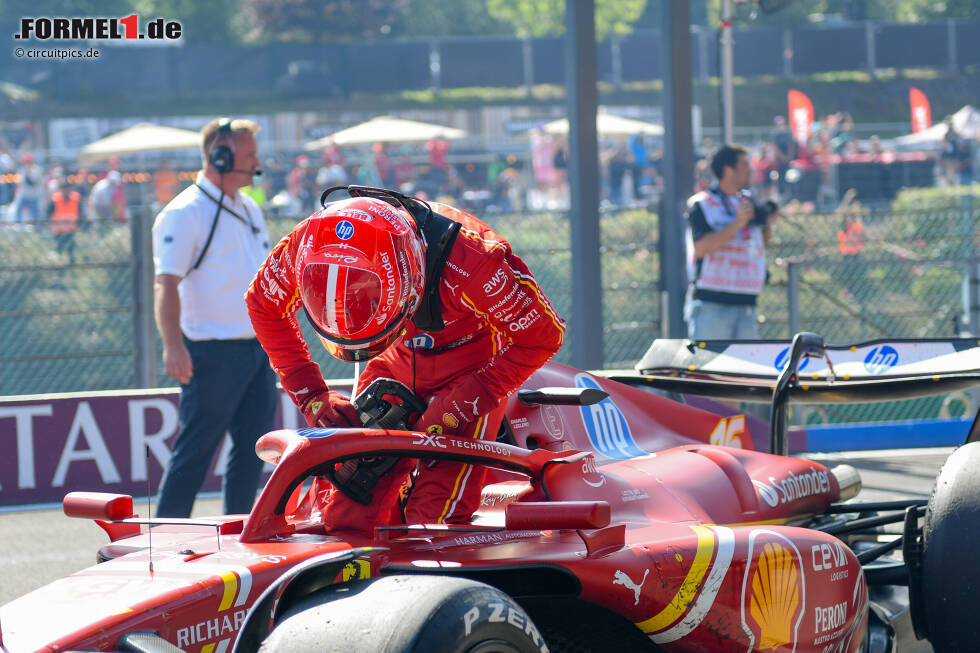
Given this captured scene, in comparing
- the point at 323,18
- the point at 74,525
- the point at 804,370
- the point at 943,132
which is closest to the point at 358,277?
the point at 804,370

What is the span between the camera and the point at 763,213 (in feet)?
28.2

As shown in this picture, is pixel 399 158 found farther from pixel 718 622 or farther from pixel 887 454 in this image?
pixel 718 622

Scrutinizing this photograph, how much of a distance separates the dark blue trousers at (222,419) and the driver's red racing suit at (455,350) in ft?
6.03

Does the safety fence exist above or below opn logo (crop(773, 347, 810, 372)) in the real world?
above

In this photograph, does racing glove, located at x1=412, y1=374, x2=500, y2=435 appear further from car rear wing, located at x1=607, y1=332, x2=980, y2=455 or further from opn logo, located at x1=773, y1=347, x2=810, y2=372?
opn logo, located at x1=773, y1=347, x2=810, y2=372

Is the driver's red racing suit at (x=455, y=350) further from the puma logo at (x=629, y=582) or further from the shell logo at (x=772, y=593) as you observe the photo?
the shell logo at (x=772, y=593)

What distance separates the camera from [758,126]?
166ft

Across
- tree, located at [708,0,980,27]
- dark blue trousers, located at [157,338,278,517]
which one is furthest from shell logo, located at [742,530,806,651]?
tree, located at [708,0,980,27]

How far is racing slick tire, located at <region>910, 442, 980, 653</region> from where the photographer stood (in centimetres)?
368

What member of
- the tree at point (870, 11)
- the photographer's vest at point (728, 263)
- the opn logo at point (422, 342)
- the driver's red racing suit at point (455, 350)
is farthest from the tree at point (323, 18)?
the opn logo at point (422, 342)

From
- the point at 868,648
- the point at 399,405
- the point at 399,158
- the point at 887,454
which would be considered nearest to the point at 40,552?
the point at 399,405

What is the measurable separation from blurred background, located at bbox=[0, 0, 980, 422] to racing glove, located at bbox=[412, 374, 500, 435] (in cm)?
567

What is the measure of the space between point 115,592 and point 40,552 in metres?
4.12

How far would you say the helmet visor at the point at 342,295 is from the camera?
342 centimetres
